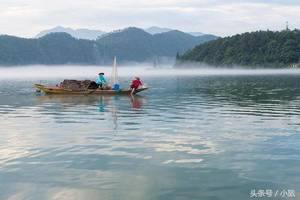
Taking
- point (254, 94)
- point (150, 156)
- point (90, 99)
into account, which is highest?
point (254, 94)

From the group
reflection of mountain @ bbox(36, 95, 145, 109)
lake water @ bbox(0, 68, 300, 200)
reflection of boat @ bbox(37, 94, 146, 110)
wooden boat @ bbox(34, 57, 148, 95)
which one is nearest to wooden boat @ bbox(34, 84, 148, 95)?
wooden boat @ bbox(34, 57, 148, 95)

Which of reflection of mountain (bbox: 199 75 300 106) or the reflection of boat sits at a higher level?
reflection of mountain (bbox: 199 75 300 106)

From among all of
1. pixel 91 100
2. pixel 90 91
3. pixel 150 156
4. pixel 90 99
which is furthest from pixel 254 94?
pixel 150 156

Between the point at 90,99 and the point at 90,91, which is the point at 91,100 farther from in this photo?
the point at 90,91

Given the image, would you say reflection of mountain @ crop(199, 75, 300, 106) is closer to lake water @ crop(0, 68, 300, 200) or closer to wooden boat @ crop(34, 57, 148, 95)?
wooden boat @ crop(34, 57, 148, 95)

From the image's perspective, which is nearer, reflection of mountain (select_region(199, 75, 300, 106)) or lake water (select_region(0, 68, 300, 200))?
lake water (select_region(0, 68, 300, 200))

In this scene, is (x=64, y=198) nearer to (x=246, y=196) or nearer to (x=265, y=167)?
(x=246, y=196)

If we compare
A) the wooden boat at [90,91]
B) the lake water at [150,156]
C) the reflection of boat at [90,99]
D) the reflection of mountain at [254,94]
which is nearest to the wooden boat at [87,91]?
the wooden boat at [90,91]

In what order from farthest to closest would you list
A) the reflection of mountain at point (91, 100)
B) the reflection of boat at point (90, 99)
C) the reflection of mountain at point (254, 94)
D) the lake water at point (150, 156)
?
1. the reflection of mountain at point (254, 94)
2. the reflection of boat at point (90, 99)
3. the reflection of mountain at point (91, 100)
4. the lake water at point (150, 156)

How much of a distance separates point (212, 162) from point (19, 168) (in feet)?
25.1

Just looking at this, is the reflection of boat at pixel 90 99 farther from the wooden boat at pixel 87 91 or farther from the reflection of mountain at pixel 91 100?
the wooden boat at pixel 87 91

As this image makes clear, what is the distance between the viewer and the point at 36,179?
17.0 metres

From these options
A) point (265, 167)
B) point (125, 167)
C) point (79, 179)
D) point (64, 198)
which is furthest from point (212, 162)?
point (64, 198)

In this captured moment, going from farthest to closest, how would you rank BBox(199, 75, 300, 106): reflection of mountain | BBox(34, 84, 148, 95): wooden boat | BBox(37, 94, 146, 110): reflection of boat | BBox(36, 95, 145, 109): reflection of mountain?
1. BBox(34, 84, 148, 95): wooden boat
2. BBox(199, 75, 300, 106): reflection of mountain
3. BBox(37, 94, 146, 110): reflection of boat
4. BBox(36, 95, 145, 109): reflection of mountain
